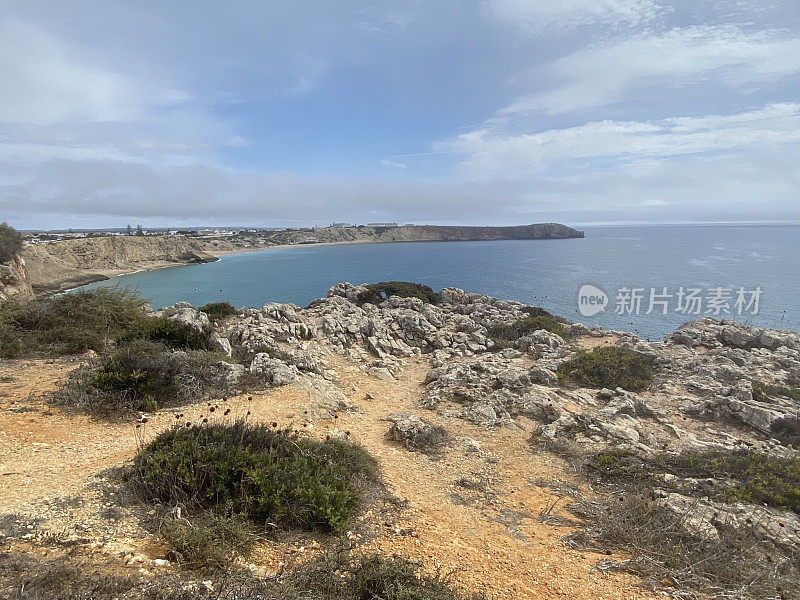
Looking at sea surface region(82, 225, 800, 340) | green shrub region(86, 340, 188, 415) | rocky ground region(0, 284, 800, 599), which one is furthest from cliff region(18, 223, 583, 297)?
rocky ground region(0, 284, 800, 599)

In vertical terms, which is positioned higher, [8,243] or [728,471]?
[8,243]

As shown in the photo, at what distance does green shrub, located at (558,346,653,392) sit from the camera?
12.4 metres

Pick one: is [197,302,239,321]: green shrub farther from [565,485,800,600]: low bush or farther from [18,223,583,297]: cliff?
[18,223,583,297]: cliff

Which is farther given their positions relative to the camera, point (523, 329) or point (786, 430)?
point (523, 329)

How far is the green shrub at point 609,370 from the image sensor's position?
12352 mm

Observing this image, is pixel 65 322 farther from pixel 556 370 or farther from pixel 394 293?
pixel 394 293

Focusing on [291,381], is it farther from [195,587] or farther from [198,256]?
[198,256]

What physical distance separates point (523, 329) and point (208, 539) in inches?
676

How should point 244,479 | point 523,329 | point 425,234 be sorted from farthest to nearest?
point 425,234
point 523,329
point 244,479

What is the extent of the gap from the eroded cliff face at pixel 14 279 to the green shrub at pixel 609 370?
34.7 metres

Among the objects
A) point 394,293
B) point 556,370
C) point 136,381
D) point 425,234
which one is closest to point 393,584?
point 136,381

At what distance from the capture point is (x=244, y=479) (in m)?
4.81

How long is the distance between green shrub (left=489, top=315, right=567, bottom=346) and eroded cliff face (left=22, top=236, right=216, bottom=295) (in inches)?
1929

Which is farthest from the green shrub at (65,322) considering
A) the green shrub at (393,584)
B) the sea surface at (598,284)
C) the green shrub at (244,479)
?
the green shrub at (393,584)
